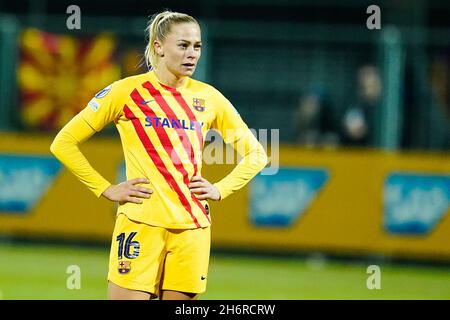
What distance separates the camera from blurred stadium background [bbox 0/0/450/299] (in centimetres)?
1520

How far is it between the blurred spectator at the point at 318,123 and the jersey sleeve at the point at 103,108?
905 cm

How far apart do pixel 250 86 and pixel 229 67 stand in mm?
498

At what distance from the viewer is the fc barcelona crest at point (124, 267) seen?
22.5 feet

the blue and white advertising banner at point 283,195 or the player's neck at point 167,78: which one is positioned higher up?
the player's neck at point 167,78

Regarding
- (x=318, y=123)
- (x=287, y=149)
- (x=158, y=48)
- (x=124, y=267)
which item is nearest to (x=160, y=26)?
(x=158, y=48)

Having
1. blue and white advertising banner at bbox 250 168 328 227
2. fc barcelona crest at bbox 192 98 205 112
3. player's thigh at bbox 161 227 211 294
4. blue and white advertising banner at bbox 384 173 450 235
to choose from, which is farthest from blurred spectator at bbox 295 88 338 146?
player's thigh at bbox 161 227 211 294

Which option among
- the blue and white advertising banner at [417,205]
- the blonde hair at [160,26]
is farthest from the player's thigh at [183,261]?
the blue and white advertising banner at [417,205]

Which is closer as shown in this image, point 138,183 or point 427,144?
point 138,183

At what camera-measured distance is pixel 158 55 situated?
7.02m

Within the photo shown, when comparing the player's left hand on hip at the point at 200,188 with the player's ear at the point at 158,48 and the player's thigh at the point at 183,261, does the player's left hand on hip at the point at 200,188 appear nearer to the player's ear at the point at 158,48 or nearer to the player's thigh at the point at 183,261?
the player's thigh at the point at 183,261

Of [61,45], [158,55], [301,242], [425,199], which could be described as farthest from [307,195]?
[158,55]

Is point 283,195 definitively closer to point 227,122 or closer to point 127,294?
point 227,122

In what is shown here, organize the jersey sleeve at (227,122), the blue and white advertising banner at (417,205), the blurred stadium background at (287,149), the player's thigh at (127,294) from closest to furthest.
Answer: the player's thigh at (127,294), the jersey sleeve at (227,122), the blue and white advertising banner at (417,205), the blurred stadium background at (287,149)
